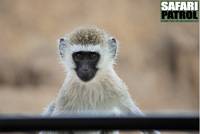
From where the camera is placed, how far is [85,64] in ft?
5.06

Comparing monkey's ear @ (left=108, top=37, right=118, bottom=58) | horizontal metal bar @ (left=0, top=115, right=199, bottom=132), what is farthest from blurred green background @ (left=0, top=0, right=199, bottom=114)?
horizontal metal bar @ (left=0, top=115, right=199, bottom=132)

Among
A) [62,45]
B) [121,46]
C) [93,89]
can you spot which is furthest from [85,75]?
[121,46]

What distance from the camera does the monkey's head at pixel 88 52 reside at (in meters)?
1.52

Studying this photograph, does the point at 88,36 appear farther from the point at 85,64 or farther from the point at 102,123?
the point at 102,123

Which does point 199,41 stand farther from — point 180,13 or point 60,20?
point 180,13

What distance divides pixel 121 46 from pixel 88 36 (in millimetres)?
2429

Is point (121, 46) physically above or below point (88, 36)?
below

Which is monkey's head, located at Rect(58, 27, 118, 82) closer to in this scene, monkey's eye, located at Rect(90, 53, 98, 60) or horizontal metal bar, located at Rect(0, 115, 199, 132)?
monkey's eye, located at Rect(90, 53, 98, 60)

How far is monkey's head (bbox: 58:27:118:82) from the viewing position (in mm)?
1516

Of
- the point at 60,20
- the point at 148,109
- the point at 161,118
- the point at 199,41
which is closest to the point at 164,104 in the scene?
the point at 148,109

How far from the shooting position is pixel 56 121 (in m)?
0.62

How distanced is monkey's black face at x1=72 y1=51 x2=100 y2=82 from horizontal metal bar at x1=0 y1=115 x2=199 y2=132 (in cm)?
88

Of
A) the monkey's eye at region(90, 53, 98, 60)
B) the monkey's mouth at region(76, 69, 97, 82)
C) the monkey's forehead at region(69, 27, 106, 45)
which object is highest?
the monkey's forehead at region(69, 27, 106, 45)

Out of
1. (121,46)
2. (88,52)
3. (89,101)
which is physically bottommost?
(121,46)
